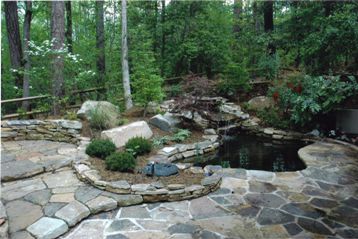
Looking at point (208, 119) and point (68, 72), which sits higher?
point (68, 72)

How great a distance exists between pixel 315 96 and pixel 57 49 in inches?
238

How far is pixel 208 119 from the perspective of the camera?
24.5 feet

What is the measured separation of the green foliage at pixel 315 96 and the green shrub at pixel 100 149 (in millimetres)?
4316

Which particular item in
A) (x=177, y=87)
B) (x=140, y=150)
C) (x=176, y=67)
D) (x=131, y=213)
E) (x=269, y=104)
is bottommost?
(x=131, y=213)

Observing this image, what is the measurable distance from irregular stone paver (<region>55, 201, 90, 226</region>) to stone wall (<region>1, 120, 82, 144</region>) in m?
2.77

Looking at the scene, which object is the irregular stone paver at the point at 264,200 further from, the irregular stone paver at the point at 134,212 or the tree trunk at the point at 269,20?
the tree trunk at the point at 269,20

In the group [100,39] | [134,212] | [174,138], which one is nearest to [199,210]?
[134,212]

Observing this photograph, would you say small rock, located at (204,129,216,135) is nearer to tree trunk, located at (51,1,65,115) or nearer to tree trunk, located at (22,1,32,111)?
tree trunk, located at (51,1,65,115)

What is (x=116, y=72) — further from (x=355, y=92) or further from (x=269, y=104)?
(x=355, y=92)

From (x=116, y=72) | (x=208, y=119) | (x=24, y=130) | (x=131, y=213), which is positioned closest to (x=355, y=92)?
(x=208, y=119)

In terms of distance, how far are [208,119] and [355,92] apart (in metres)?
3.27

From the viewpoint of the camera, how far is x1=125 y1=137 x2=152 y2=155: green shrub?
17.6 feet

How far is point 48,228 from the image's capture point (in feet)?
10.2

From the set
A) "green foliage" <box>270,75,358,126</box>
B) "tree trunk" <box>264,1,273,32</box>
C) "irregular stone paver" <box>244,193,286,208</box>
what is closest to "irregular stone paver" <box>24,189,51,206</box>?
"irregular stone paver" <box>244,193,286,208</box>
